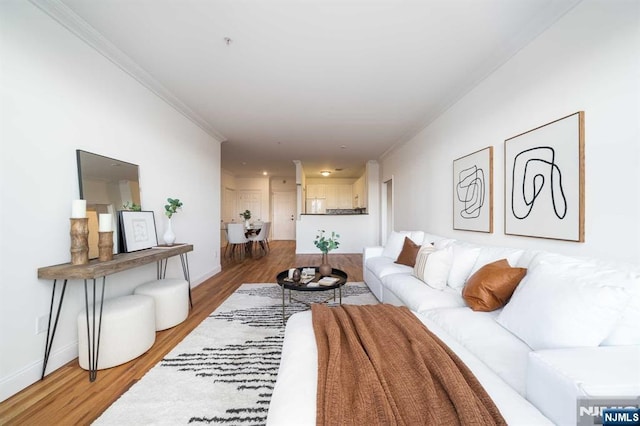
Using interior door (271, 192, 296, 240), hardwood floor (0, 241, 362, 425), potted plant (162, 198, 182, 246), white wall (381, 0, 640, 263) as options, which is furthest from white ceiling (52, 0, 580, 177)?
interior door (271, 192, 296, 240)

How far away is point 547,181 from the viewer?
74.0 inches

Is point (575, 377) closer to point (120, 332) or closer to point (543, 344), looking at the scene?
point (543, 344)

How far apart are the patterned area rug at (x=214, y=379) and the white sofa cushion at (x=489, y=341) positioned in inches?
46.6

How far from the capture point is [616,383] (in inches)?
30.8

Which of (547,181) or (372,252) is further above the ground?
(547,181)

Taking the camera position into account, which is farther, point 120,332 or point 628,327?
point 120,332

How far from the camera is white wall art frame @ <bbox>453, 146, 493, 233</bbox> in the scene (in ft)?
8.29

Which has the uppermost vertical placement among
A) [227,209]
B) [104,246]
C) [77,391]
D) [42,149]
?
[42,149]

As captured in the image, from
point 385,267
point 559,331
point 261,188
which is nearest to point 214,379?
point 559,331

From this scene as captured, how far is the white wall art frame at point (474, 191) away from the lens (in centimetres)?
253

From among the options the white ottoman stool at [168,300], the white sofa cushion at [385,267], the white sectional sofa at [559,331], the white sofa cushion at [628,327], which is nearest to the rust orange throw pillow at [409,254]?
the white sofa cushion at [385,267]

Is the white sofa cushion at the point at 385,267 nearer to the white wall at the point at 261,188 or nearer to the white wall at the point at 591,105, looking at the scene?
the white wall at the point at 591,105

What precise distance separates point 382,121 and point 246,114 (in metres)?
2.14

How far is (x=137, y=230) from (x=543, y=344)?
10.6ft
